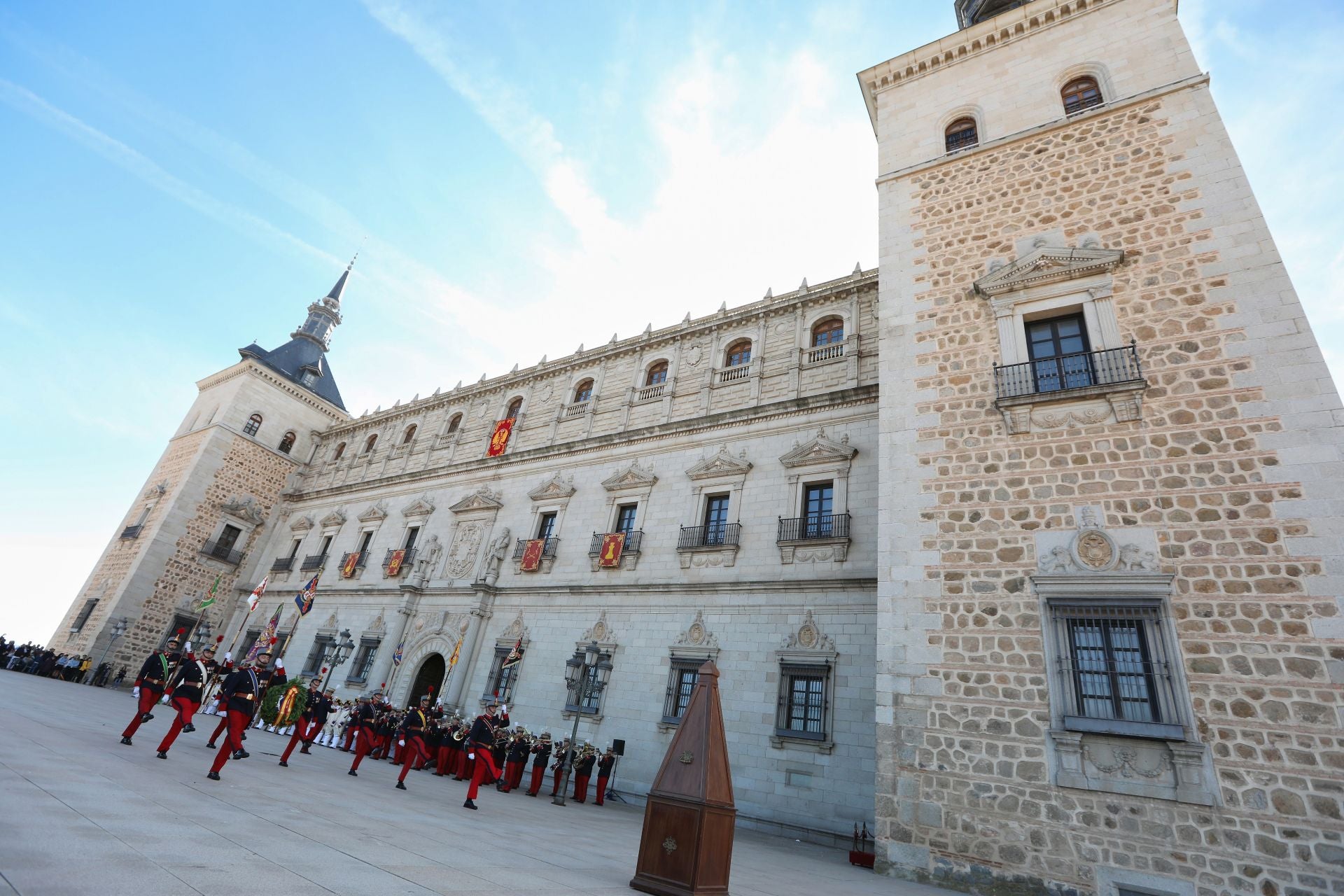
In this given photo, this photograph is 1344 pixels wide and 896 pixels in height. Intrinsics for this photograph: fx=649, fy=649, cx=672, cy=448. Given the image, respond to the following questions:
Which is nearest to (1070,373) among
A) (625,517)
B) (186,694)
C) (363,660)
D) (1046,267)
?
(1046,267)

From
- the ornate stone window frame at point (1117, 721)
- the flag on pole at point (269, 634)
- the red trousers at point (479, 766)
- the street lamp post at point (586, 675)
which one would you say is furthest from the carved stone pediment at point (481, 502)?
the ornate stone window frame at point (1117, 721)

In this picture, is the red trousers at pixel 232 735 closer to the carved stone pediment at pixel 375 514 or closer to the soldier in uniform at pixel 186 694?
the soldier in uniform at pixel 186 694

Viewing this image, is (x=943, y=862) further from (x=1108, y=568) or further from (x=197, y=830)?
(x=197, y=830)

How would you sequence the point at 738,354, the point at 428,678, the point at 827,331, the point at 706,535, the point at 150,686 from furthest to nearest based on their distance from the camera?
1. the point at 428,678
2. the point at 738,354
3. the point at 827,331
4. the point at 706,535
5. the point at 150,686

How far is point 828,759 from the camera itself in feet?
40.4

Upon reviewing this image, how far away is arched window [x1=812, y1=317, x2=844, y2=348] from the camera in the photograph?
17.1 meters

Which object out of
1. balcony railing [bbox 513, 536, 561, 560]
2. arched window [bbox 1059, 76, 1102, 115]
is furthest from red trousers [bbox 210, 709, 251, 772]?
arched window [bbox 1059, 76, 1102, 115]

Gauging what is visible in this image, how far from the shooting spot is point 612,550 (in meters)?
17.3

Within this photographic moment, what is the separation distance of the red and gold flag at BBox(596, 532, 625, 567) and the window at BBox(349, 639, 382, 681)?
377 inches

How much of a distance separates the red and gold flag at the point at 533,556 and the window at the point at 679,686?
567 centimetres

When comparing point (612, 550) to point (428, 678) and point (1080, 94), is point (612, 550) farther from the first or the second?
point (1080, 94)

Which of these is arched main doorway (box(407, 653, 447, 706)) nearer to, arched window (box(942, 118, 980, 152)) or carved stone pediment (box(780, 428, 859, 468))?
carved stone pediment (box(780, 428, 859, 468))

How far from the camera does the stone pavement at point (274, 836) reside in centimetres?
354

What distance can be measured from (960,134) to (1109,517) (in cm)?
885
